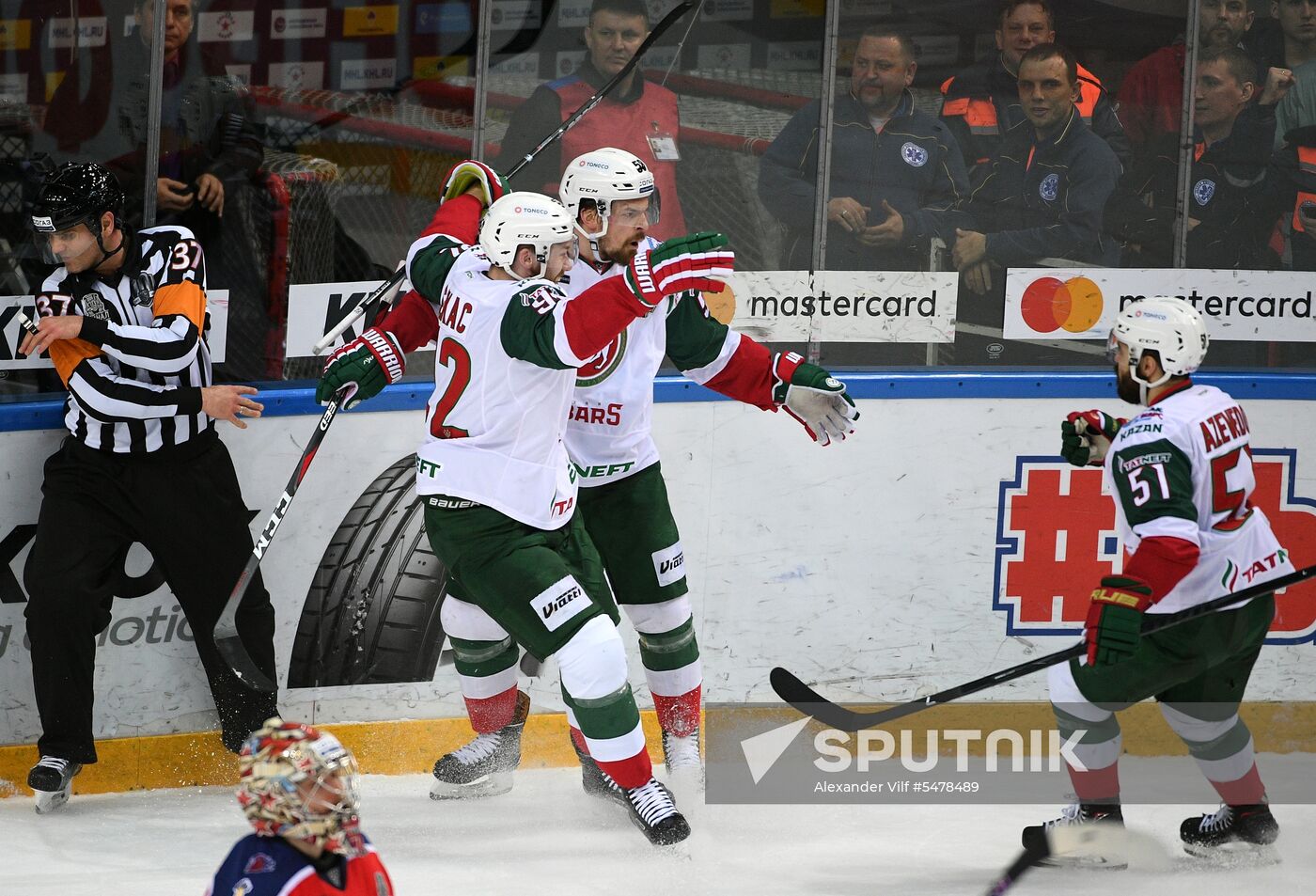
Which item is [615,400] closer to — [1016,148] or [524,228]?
[524,228]

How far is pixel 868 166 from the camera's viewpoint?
4.36 m

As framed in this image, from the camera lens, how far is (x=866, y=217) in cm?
438

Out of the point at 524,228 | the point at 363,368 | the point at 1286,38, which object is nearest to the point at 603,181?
the point at 524,228

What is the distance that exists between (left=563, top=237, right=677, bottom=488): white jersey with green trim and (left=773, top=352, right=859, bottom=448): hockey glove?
0.91 ft

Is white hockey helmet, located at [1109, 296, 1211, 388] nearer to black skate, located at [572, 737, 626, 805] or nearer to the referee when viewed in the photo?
black skate, located at [572, 737, 626, 805]

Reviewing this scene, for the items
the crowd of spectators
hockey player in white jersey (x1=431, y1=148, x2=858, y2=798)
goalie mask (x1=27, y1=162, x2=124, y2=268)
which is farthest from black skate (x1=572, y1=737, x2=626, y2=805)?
goalie mask (x1=27, y1=162, x2=124, y2=268)

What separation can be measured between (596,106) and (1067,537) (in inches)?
65.4

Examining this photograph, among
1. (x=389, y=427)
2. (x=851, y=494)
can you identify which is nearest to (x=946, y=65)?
(x=851, y=494)

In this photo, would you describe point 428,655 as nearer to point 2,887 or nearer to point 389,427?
point 389,427

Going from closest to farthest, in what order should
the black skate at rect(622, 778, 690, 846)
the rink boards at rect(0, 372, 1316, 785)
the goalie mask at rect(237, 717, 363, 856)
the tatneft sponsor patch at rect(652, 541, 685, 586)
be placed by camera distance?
the goalie mask at rect(237, 717, 363, 856), the black skate at rect(622, 778, 690, 846), the tatneft sponsor patch at rect(652, 541, 685, 586), the rink boards at rect(0, 372, 1316, 785)

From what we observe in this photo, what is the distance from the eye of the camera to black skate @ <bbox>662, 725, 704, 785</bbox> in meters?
3.81

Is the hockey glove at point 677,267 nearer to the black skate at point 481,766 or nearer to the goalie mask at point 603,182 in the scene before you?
the goalie mask at point 603,182

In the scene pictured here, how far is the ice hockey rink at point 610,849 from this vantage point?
10.7 ft

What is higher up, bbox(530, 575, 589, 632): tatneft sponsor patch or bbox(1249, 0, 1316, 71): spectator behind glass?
bbox(1249, 0, 1316, 71): spectator behind glass
